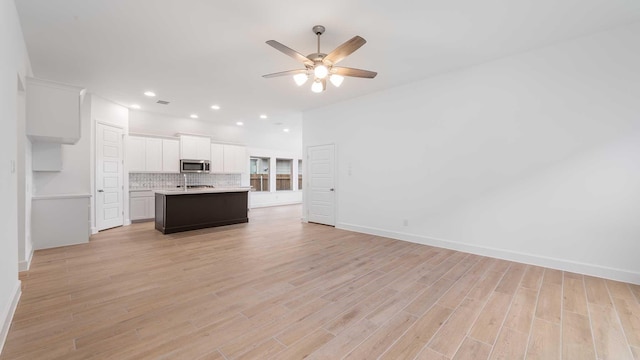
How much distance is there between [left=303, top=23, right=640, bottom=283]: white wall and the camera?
3.19m

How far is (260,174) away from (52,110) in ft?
23.3

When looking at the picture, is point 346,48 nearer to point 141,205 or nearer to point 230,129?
point 141,205

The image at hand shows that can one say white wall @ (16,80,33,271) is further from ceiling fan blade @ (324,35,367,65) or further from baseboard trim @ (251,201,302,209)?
baseboard trim @ (251,201,302,209)

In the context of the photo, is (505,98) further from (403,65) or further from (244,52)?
(244,52)

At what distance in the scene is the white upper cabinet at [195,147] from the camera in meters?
7.65

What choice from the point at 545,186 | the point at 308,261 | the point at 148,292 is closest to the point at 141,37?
the point at 148,292

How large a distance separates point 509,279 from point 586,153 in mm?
1927

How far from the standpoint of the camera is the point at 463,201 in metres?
4.35

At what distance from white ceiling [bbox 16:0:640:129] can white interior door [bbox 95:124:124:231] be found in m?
1.42

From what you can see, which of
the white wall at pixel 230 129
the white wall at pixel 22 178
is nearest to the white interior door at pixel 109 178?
the white wall at pixel 230 129

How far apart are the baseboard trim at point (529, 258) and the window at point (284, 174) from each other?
22.3 ft

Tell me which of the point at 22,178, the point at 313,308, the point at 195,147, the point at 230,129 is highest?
the point at 230,129

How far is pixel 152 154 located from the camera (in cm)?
714

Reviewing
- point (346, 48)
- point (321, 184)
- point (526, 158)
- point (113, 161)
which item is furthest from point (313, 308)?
point (113, 161)
